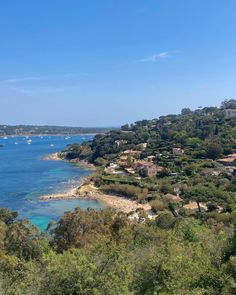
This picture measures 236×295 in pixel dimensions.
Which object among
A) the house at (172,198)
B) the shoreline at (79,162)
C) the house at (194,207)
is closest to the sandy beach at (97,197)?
the house at (172,198)

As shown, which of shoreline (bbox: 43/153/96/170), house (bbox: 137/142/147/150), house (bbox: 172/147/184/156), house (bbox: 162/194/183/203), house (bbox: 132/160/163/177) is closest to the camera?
house (bbox: 162/194/183/203)

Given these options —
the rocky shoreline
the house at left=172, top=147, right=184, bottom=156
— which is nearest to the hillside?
the house at left=172, top=147, right=184, bottom=156

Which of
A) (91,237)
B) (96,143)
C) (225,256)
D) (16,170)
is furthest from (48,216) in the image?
(96,143)

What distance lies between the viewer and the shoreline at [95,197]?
48494 mm

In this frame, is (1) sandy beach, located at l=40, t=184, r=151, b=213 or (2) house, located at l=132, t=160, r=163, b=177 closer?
(1) sandy beach, located at l=40, t=184, r=151, b=213

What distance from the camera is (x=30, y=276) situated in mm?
13117

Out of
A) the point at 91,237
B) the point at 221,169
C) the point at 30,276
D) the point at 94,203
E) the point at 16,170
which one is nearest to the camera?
the point at 30,276

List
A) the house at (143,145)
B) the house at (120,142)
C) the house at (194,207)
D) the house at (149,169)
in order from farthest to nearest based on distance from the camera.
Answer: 1. the house at (120,142)
2. the house at (143,145)
3. the house at (149,169)
4. the house at (194,207)

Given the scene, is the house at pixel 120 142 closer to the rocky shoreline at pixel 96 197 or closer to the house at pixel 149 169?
the house at pixel 149 169

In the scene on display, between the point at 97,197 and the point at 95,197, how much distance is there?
27cm

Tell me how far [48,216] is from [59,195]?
1142 centimetres

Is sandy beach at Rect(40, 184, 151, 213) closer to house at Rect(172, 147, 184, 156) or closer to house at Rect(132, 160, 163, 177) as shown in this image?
house at Rect(132, 160, 163, 177)

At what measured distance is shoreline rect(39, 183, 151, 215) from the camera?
48494mm

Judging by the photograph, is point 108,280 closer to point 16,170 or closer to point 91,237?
point 91,237
